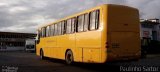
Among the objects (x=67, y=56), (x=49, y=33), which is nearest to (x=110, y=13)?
(x=67, y=56)


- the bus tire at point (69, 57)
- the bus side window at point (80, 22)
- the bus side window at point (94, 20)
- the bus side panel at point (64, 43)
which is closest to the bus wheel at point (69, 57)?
the bus tire at point (69, 57)

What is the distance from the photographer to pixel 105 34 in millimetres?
14547

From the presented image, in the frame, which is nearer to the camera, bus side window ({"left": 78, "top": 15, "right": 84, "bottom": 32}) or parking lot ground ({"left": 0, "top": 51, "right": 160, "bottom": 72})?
parking lot ground ({"left": 0, "top": 51, "right": 160, "bottom": 72})

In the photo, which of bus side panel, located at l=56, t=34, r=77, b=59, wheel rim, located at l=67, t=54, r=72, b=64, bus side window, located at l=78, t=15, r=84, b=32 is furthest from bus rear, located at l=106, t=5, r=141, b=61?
wheel rim, located at l=67, t=54, r=72, b=64

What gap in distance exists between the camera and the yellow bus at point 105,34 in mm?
14648

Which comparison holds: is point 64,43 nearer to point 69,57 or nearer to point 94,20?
point 69,57

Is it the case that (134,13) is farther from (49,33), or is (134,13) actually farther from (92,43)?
(49,33)

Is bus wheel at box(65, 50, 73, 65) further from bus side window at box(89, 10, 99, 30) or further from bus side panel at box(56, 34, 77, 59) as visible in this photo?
bus side window at box(89, 10, 99, 30)

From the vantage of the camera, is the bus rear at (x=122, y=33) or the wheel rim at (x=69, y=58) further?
the wheel rim at (x=69, y=58)

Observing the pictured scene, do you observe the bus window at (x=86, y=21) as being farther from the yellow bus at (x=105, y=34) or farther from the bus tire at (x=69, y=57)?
the bus tire at (x=69, y=57)

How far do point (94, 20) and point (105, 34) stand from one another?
1272 mm

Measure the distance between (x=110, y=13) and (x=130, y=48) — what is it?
2162mm

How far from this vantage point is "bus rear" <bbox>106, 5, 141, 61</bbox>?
14703 mm

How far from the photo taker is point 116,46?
48.7 ft
